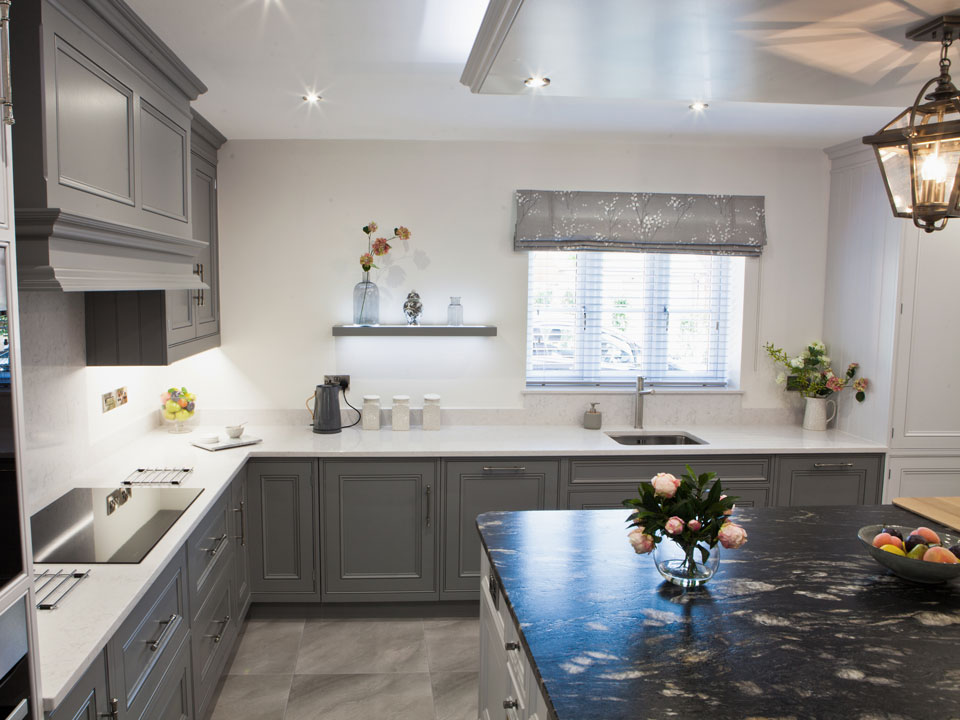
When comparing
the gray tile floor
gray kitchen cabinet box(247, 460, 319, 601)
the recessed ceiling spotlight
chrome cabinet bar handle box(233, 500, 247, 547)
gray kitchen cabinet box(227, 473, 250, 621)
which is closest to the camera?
the recessed ceiling spotlight

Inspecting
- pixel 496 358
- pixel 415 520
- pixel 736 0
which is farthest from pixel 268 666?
pixel 736 0

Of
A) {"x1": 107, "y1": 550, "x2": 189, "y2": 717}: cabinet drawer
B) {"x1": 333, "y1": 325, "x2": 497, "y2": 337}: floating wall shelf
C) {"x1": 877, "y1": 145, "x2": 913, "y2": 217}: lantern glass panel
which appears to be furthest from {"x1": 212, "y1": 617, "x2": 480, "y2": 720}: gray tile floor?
{"x1": 877, "y1": 145, "x2": 913, "y2": 217}: lantern glass panel

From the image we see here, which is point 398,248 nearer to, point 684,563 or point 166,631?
point 166,631

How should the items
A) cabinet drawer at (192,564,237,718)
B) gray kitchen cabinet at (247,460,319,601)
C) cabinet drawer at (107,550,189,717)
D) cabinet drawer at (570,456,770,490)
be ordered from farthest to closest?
cabinet drawer at (570,456,770,490) → gray kitchen cabinet at (247,460,319,601) → cabinet drawer at (192,564,237,718) → cabinet drawer at (107,550,189,717)

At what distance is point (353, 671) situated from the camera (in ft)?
10.4

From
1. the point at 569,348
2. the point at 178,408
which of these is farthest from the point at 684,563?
the point at 178,408

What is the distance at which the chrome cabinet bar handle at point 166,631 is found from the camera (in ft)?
6.71

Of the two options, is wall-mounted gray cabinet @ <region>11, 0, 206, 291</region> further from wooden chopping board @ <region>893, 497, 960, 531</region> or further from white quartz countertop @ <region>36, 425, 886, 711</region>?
wooden chopping board @ <region>893, 497, 960, 531</region>

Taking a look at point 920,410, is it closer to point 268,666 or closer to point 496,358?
point 496,358

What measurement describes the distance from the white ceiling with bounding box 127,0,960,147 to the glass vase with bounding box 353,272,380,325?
2.72 ft

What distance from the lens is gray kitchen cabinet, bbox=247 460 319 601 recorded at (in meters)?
3.49

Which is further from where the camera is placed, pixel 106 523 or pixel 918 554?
pixel 106 523

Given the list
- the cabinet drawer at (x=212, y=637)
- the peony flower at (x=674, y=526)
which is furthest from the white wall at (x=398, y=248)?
the peony flower at (x=674, y=526)

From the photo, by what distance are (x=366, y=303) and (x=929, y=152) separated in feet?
9.15
